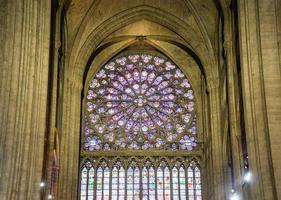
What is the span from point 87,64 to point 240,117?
10070 mm

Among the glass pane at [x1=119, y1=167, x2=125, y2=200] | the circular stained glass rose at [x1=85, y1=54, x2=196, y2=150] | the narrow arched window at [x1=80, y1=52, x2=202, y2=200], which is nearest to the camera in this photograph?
the glass pane at [x1=119, y1=167, x2=125, y2=200]

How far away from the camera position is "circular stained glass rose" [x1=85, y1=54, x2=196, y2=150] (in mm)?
28938

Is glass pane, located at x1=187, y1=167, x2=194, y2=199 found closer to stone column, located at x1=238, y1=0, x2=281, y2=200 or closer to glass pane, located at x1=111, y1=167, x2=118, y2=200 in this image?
glass pane, located at x1=111, y1=167, x2=118, y2=200

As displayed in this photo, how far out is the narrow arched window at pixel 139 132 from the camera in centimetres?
2789

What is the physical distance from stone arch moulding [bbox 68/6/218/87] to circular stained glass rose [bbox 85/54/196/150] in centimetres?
304

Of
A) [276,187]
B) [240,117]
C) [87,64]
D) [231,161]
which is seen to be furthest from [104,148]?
[276,187]

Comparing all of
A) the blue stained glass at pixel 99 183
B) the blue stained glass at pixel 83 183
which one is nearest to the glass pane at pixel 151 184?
the blue stained glass at pixel 99 183

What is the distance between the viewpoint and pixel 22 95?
1725 cm

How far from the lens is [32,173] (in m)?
17.2

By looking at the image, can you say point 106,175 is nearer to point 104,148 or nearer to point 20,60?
point 104,148

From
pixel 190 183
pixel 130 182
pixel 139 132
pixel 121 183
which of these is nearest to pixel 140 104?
pixel 139 132

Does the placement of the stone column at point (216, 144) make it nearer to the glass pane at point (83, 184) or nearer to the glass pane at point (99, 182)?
the glass pane at point (99, 182)

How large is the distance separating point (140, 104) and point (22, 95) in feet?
42.6

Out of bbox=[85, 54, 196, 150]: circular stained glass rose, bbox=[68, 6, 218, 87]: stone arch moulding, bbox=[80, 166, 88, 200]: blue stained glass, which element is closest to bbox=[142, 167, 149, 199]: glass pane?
bbox=[85, 54, 196, 150]: circular stained glass rose
